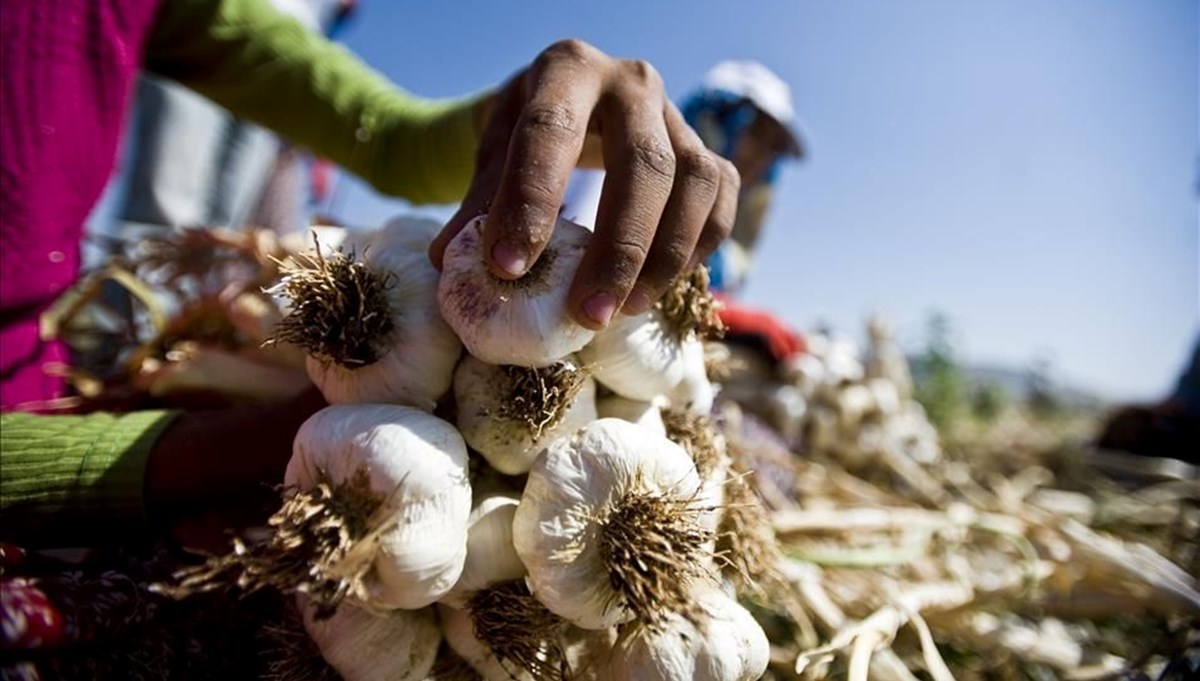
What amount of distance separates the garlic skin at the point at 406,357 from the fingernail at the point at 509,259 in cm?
11

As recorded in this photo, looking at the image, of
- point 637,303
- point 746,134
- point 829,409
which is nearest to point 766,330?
point 829,409

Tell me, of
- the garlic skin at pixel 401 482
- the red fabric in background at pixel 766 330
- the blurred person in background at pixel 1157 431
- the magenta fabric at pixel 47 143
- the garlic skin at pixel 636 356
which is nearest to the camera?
the garlic skin at pixel 401 482

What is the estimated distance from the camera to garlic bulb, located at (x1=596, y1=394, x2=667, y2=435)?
641 millimetres

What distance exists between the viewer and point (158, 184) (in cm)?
221

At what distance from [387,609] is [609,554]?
18 centimetres

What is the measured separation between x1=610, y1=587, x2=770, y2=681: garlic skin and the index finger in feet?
1.00

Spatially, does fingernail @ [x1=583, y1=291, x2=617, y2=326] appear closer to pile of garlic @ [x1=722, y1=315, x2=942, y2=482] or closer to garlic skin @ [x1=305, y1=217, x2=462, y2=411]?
garlic skin @ [x1=305, y1=217, x2=462, y2=411]

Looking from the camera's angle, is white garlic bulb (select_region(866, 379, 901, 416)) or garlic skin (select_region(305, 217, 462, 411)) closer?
garlic skin (select_region(305, 217, 462, 411))

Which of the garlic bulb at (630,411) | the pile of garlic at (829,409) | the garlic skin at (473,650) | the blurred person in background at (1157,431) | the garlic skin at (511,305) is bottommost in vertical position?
the pile of garlic at (829,409)

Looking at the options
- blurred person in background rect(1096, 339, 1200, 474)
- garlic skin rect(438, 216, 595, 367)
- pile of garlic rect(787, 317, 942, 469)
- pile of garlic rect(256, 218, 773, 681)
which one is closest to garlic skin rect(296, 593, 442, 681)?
pile of garlic rect(256, 218, 773, 681)

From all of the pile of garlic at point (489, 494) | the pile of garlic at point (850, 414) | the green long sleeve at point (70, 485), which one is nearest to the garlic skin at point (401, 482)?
the pile of garlic at point (489, 494)

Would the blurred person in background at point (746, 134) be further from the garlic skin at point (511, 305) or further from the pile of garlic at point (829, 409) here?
the garlic skin at point (511, 305)

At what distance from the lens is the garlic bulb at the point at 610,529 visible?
52 centimetres

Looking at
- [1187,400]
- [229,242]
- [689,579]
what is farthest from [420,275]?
[1187,400]
